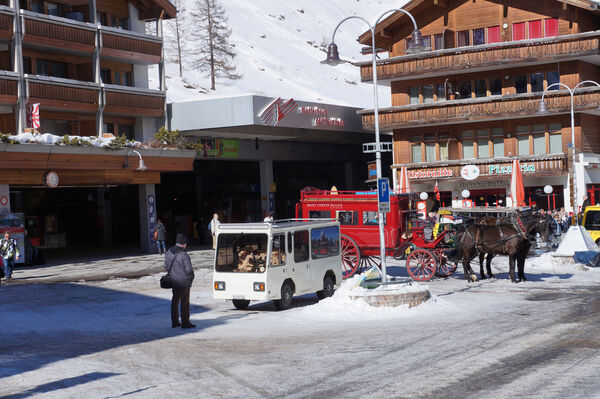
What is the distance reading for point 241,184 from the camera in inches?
2197

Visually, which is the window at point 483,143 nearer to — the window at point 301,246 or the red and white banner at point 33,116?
the red and white banner at point 33,116

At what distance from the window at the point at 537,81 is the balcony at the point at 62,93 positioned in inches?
966

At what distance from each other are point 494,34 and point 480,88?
3258 mm

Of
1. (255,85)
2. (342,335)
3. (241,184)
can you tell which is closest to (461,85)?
(241,184)

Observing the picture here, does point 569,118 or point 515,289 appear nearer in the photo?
point 515,289

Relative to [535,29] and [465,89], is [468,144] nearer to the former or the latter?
[465,89]

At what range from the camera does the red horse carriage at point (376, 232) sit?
997 inches

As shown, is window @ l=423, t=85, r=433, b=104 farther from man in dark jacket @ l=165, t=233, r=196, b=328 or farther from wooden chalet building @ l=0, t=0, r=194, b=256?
man in dark jacket @ l=165, t=233, r=196, b=328

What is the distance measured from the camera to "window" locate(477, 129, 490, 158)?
48.9 m

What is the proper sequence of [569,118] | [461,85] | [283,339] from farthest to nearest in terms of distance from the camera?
1. [461,85]
2. [569,118]
3. [283,339]

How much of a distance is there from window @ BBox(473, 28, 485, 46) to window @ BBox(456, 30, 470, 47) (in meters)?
0.44

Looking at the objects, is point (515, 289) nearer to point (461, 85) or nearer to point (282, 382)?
point (282, 382)

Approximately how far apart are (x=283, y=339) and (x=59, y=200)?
4143cm

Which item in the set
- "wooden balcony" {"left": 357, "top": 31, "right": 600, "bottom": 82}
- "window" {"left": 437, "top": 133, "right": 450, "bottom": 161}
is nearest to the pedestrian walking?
"wooden balcony" {"left": 357, "top": 31, "right": 600, "bottom": 82}
